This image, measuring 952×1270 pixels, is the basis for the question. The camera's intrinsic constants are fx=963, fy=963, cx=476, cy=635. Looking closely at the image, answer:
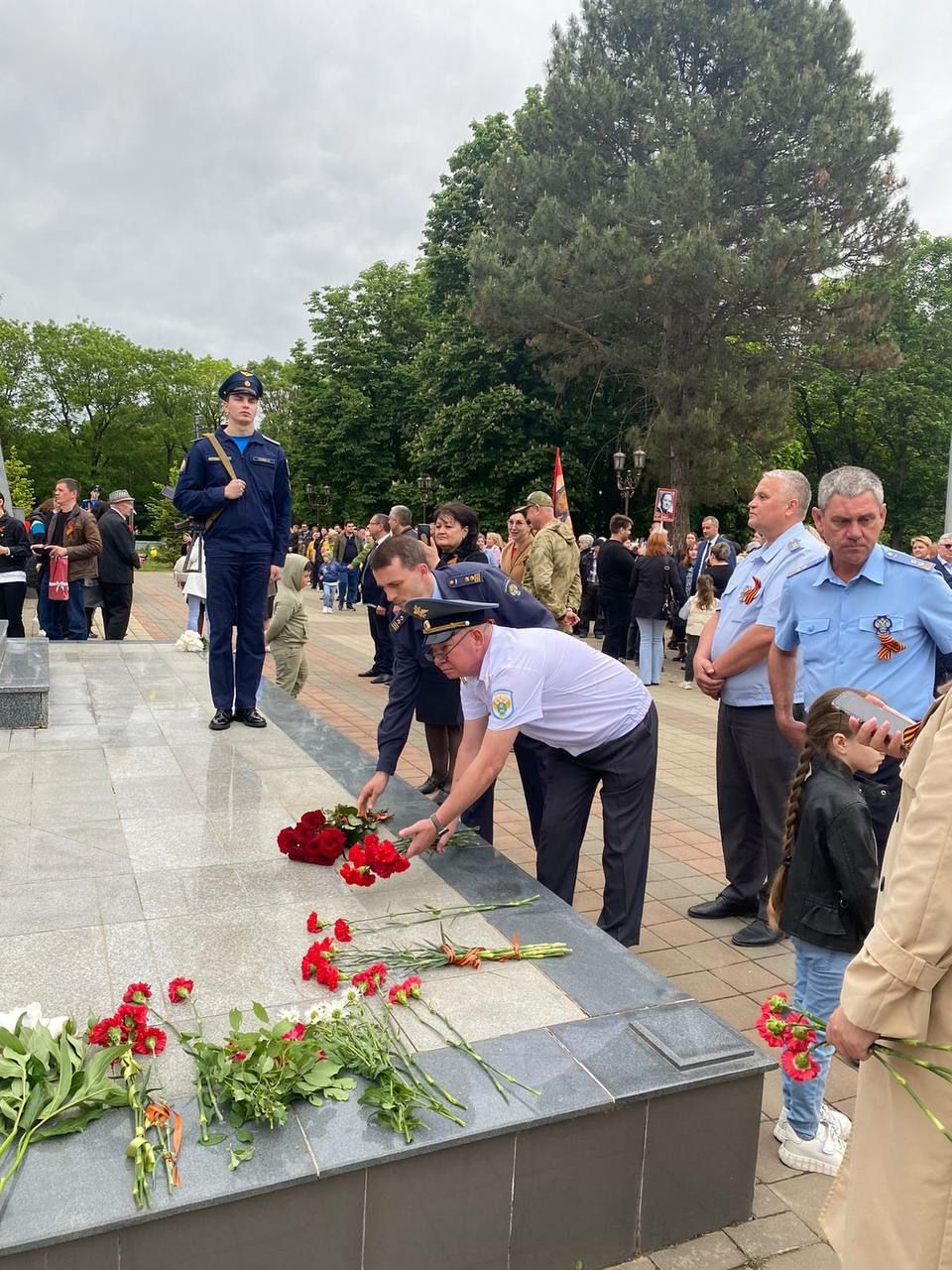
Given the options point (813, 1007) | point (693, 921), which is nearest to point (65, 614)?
point (693, 921)

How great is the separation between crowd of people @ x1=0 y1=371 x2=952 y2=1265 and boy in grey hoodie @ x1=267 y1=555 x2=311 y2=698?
1.73 metres

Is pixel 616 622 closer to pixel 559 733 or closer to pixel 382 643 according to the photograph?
pixel 382 643

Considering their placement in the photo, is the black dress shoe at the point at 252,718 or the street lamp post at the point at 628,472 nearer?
the black dress shoe at the point at 252,718

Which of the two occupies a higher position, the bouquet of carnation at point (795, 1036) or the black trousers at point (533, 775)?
the bouquet of carnation at point (795, 1036)

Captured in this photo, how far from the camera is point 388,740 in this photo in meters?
4.21

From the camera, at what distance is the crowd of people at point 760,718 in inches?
66.7

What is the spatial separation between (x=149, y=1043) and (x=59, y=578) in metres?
8.81

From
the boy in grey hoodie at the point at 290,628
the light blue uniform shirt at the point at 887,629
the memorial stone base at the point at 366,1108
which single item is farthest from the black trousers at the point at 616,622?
the light blue uniform shirt at the point at 887,629

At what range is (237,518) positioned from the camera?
19.5ft

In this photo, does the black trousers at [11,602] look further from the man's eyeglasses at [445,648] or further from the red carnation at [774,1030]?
the red carnation at [774,1030]

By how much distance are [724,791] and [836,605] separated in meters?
1.33

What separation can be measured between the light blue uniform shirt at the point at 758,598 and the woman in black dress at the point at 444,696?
141 centimetres

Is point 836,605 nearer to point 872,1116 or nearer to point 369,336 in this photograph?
point 872,1116

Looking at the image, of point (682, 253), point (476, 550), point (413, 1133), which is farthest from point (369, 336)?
point (413, 1133)
